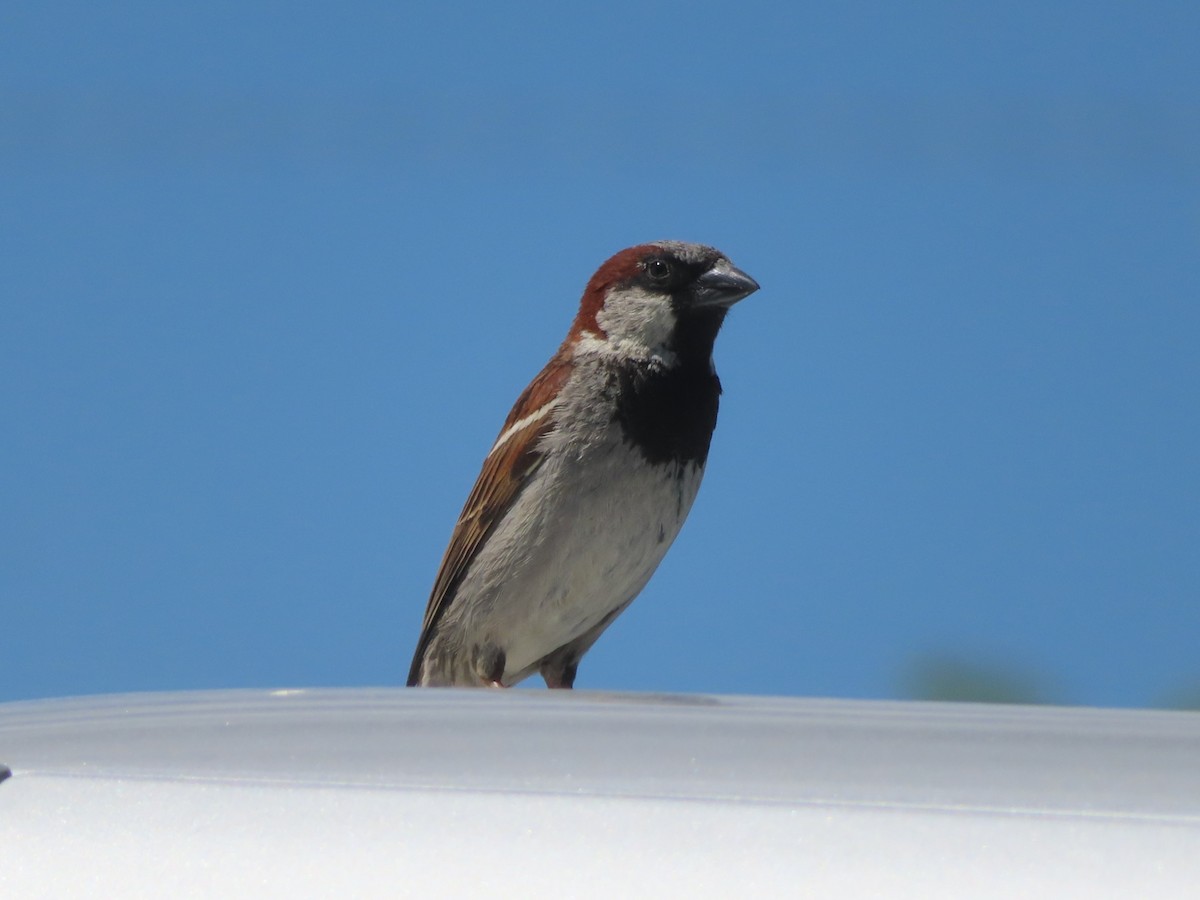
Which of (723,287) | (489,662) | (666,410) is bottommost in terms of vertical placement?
(489,662)

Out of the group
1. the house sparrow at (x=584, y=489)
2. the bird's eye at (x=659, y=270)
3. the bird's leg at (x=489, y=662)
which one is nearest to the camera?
the house sparrow at (x=584, y=489)

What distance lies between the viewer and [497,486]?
3.68m

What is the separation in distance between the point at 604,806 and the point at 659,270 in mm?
3183

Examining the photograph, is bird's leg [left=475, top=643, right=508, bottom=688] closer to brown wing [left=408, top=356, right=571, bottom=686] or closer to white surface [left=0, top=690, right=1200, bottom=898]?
brown wing [left=408, top=356, right=571, bottom=686]

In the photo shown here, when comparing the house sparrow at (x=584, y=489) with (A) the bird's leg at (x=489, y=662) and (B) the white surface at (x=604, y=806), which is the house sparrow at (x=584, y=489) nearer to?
(A) the bird's leg at (x=489, y=662)

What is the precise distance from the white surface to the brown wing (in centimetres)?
246

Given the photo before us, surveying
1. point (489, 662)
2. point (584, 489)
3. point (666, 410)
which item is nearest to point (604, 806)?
point (584, 489)

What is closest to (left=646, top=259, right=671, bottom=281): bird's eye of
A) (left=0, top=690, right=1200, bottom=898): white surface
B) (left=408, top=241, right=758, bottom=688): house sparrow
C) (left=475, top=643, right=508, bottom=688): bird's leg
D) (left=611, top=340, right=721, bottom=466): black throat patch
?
(left=408, top=241, right=758, bottom=688): house sparrow

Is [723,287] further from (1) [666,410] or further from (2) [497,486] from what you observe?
(2) [497,486]

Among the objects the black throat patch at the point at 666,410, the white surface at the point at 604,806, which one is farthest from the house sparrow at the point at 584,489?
the white surface at the point at 604,806

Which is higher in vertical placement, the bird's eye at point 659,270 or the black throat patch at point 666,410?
the bird's eye at point 659,270

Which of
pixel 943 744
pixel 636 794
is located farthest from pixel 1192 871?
pixel 636 794

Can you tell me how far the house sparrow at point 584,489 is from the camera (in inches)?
139

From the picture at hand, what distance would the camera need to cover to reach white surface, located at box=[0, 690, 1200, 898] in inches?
35.3
